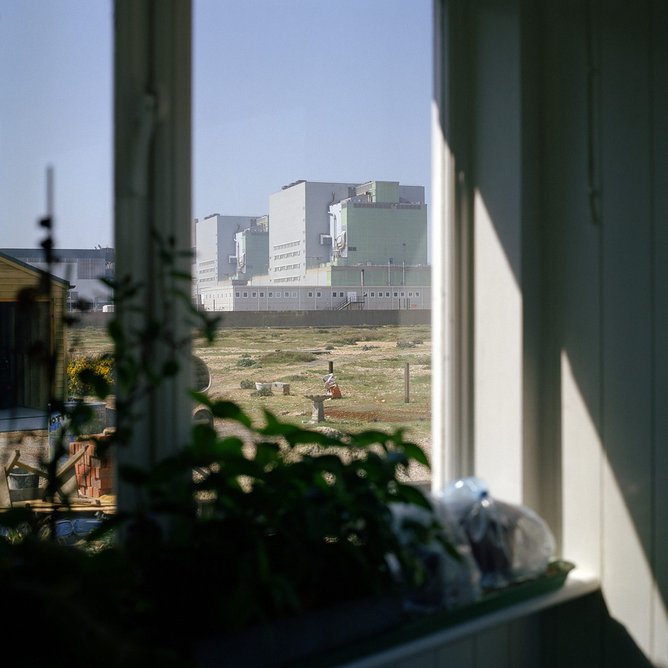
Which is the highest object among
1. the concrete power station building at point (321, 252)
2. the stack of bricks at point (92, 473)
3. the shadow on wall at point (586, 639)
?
the concrete power station building at point (321, 252)

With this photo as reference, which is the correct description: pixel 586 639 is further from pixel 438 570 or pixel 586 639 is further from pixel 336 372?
pixel 336 372

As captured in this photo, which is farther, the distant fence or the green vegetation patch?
the green vegetation patch

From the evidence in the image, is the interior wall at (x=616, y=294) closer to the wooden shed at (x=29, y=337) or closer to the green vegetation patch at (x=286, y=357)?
the green vegetation patch at (x=286, y=357)

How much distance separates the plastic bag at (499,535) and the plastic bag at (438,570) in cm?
10

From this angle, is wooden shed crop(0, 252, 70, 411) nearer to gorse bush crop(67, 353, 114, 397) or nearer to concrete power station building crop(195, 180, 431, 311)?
gorse bush crop(67, 353, 114, 397)

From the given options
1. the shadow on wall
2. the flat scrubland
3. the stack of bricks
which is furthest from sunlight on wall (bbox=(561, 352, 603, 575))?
the stack of bricks

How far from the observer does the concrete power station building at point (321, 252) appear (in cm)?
177

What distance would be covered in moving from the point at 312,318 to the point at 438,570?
24.9 inches

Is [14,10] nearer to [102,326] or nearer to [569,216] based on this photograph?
[102,326]

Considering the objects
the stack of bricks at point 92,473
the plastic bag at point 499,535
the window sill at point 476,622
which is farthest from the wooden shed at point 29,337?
the plastic bag at point 499,535

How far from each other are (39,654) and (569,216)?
1.57 m

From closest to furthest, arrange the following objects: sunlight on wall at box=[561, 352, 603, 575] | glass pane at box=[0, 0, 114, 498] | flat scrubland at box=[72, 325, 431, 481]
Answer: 1. glass pane at box=[0, 0, 114, 498]
2. flat scrubland at box=[72, 325, 431, 481]
3. sunlight on wall at box=[561, 352, 603, 575]

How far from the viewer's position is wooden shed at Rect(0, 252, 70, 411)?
150 cm

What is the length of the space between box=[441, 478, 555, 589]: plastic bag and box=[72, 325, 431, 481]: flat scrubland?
26 cm
